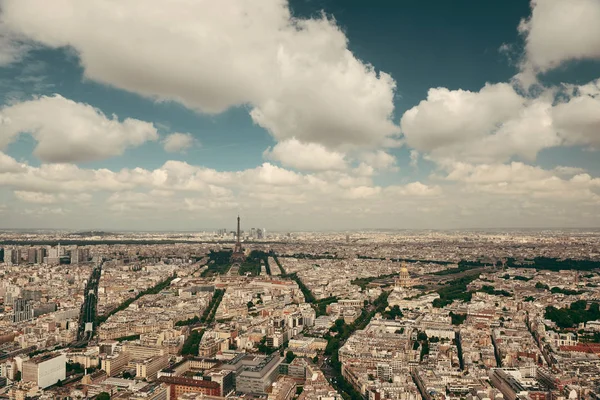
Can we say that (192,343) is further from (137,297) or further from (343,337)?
(137,297)

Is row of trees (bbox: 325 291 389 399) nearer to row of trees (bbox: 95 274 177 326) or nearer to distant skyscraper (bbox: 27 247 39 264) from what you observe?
row of trees (bbox: 95 274 177 326)

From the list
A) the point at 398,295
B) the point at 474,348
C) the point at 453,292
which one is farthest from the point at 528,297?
the point at 474,348

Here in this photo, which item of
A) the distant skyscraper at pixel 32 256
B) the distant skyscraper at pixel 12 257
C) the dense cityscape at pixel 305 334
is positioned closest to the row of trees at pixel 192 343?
the dense cityscape at pixel 305 334

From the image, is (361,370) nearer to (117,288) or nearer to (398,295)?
(398,295)

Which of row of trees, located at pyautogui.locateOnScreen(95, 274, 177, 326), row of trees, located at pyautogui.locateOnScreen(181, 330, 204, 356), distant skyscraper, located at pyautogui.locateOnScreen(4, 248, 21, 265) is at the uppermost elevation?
distant skyscraper, located at pyautogui.locateOnScreen(4, 248, 21, 265)

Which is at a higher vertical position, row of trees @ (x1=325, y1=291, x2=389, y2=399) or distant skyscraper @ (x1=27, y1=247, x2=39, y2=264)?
distant skyscraper @ (x1=27, y1=247, x2=39, y2=264)

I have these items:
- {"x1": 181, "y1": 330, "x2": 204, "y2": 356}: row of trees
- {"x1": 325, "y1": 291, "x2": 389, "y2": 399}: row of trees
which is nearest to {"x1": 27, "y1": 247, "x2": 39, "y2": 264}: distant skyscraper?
{"x1": 181, "y1": 330, "x2": 204, "y2": 356}: row of trees

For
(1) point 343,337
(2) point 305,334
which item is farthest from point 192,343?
(1) point 343,337

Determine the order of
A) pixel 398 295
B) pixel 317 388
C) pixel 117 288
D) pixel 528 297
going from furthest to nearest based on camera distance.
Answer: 1. pixel 117 288
2. pixel 398 295
3. pixel 528 297
4. pixel 317 388

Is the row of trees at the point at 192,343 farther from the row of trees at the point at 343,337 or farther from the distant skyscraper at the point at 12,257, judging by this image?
the distant skyscraper at the point at 12,257
